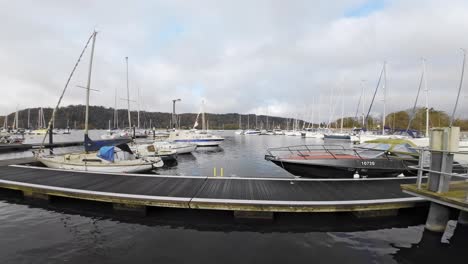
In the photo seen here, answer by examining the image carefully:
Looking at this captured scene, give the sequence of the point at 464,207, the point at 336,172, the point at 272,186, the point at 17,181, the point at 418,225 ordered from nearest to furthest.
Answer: the point at 464,207 → the point at 418,225 → the point at 272,186 → the point at 17,181 → the point at 336,172

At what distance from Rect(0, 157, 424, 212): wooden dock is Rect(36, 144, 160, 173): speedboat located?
7.31ft

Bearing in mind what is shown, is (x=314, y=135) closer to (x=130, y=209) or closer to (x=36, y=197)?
(x=130, y=209)

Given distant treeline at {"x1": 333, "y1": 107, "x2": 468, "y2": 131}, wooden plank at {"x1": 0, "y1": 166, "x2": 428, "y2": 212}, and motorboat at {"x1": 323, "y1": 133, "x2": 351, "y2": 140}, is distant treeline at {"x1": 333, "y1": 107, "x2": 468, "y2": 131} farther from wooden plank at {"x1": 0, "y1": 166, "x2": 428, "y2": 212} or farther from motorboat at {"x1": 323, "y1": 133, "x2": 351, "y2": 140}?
wooden plank at {"x1": 0, "y1": 166, "x2": 428, "y2": 212}

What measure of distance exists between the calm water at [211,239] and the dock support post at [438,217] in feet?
0.85

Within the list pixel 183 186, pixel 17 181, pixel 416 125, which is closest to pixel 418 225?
pixel 183 186

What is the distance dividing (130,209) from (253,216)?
4.50 m

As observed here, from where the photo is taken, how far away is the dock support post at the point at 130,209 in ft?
27.6

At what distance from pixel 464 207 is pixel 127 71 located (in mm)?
44137

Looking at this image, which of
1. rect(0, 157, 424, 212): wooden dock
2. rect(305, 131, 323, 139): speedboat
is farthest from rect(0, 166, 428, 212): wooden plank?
rect(305, 131, 323, 139): speedboat

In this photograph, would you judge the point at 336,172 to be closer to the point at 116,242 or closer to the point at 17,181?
the point at 116,242

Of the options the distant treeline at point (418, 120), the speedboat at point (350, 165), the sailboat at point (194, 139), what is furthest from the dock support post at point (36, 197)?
the distant treeline at point (418, 120)

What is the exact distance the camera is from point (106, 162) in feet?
47.2

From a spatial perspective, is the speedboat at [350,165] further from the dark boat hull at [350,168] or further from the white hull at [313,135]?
the white hull at [313,135]

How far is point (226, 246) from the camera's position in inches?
251
